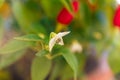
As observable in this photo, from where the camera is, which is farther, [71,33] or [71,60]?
[71,33]

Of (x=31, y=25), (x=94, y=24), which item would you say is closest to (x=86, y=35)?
(x=94, y=24)

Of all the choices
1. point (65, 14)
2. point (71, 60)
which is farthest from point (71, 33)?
point (71, 60)

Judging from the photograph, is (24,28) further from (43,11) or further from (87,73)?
(87,73)

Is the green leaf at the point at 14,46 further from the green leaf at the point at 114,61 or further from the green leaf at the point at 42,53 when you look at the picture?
the green leaf at the point at 114,61

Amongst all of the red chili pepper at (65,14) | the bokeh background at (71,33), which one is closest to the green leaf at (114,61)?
the bokeh background at (71,33)

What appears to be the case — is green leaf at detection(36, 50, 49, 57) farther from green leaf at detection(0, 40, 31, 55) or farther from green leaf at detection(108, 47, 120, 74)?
green leaf at detection(108, 47, 120, 74)

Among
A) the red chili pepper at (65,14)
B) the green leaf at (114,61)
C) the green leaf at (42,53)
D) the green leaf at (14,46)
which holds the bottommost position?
the green leaf at (114,61)

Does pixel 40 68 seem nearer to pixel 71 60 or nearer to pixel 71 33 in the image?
pixel 71 60

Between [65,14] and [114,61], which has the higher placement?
[65,14]

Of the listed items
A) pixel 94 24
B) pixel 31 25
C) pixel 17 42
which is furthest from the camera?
pixel 94 24
